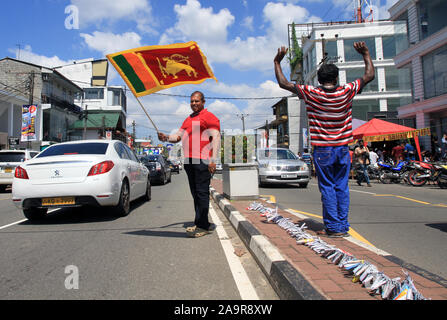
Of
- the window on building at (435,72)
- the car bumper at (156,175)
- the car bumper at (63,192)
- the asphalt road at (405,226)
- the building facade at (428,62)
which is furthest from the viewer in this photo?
the building facade at (428,62)

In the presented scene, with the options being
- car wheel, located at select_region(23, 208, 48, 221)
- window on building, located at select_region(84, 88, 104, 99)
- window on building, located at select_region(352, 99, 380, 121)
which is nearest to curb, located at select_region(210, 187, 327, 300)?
car wheel, located at select_region(23, 208, 48, 221)

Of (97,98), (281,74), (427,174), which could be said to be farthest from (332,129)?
(97,98)

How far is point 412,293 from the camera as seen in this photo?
2168 mm

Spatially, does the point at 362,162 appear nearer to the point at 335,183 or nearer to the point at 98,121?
the point at 335,183

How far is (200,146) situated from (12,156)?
38.3ft

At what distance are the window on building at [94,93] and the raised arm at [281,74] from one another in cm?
5428

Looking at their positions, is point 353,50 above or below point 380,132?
above

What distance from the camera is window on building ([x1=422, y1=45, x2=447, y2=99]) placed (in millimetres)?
19078

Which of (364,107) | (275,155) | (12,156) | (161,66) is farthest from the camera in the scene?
(364,107)

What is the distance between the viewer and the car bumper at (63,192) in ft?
18.2

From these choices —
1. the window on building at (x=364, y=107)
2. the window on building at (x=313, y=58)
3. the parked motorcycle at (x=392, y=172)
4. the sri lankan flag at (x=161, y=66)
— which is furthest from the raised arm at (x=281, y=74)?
the window on building at (x=313, y=58)

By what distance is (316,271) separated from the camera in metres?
2.82

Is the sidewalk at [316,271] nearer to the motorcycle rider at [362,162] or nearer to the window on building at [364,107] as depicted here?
the motorcycle rider at [362,162]

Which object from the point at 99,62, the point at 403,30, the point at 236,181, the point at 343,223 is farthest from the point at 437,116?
the point at 99,62
